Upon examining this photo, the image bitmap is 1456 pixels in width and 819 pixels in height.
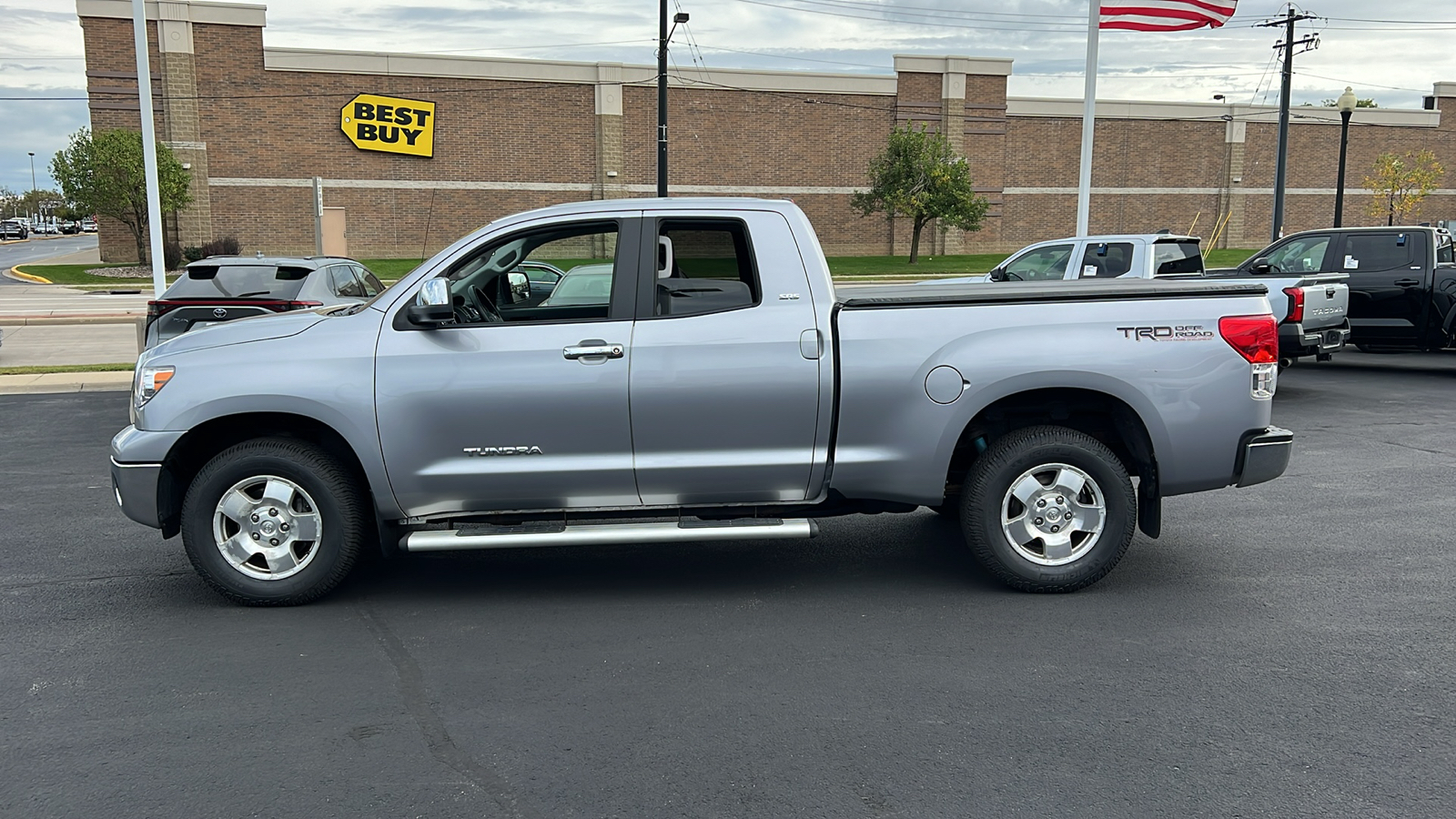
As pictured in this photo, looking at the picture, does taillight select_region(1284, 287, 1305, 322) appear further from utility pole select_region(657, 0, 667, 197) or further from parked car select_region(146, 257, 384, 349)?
utility pole select_region(657, 0, 667, 197)

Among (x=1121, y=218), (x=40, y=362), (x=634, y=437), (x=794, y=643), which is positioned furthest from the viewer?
(x=1121, y=218)

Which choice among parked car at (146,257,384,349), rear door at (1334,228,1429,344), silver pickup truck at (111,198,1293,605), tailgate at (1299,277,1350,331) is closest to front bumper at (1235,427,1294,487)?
silver pickup truck at (111,198,1293,605)

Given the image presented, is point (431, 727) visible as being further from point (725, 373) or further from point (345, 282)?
→ point (345, 282)

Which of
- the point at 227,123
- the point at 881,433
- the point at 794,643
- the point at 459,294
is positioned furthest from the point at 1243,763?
the point at 227,123

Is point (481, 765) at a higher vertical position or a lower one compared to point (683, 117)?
lower

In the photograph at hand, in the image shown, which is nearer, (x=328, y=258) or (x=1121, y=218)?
(x=328, y=258)

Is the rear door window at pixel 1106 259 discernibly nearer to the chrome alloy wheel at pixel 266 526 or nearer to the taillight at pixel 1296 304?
the taillight at pixel 1296 304

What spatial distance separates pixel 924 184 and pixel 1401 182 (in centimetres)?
2628

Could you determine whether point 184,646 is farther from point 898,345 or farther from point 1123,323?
point 1123,323

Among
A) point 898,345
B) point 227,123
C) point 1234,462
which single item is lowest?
point 1234,462

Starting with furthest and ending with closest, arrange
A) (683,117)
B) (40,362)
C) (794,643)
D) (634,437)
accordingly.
→ (683,117)
(40,362)
(634,437)
(794,643)

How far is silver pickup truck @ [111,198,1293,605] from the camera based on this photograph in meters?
5.39

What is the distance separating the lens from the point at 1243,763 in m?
3.79

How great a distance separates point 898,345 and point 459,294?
2282mm
